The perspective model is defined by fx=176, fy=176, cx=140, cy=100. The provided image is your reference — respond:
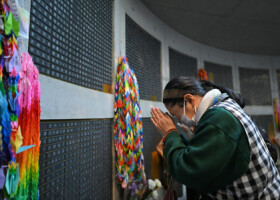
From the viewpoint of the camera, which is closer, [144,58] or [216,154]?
[216,154]

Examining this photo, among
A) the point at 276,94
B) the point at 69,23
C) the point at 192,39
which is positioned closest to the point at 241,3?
the point at 192,39

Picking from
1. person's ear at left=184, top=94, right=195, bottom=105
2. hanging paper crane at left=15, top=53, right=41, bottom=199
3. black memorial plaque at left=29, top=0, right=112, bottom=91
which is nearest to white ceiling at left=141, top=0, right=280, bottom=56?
black memorial plaque at left=29, top=0, right=112, bottom=91

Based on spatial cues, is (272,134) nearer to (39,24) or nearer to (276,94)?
(276,94)

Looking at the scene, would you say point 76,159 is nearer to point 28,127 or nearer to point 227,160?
point 28,127

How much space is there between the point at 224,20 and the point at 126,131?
2729 mm

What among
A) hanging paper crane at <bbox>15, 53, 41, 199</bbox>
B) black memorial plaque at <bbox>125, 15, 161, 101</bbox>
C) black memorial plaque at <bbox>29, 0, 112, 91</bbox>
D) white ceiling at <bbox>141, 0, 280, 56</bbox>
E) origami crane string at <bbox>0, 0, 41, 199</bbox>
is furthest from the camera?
white ceiling at <bbox>141, 0, 280, 56</bbox>

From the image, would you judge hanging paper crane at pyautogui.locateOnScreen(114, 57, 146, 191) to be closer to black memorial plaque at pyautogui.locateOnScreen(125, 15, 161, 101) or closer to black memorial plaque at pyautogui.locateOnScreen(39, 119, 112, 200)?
black memorial plaque at pyautogui.locateOnScreen(39, 119, 112, 200)

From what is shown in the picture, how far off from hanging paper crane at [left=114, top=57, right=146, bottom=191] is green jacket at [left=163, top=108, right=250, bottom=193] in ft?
3.39

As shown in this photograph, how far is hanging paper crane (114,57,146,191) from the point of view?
174 centimetres

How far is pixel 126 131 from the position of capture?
68.7 inches

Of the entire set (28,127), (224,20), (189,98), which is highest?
(224,20)

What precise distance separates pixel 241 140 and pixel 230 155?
9cm

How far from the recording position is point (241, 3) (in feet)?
8.68

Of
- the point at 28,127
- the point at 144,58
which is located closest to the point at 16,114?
the point at 28,127
